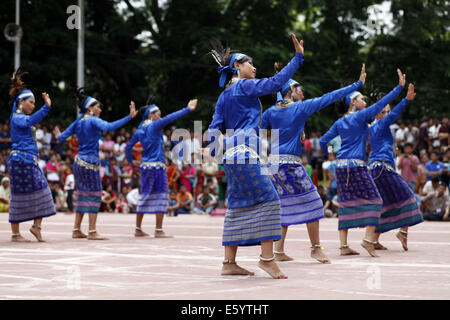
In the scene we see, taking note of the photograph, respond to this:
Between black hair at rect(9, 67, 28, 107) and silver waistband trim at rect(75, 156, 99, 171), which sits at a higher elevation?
black hair at rect(9, 67, 28, 107)

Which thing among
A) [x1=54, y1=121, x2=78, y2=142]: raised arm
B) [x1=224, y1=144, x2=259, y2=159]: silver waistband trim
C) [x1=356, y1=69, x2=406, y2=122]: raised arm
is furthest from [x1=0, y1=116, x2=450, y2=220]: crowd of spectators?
[x1=224, y1=144, x2=259, y2=159]: silver waistband trim

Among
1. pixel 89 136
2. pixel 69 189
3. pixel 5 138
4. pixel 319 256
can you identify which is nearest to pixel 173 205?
pixel 69 189

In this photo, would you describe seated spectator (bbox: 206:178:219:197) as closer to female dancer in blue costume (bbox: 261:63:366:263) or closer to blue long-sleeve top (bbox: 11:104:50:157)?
blue long-sleeve top (bbox: 11:104:50:157)

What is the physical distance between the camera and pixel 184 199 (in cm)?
1916

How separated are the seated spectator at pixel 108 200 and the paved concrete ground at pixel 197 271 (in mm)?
8404

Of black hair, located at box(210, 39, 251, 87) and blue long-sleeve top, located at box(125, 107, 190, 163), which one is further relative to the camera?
blue long-sleeve top, located at box(125, 107, 190, 163)

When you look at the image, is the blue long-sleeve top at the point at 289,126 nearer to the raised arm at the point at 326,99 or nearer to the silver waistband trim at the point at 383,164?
the raised arm at the point at 326,99

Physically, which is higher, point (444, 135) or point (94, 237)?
point (444, 135)

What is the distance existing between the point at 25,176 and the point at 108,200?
9.36 meters

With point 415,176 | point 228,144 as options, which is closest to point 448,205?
point 415,176

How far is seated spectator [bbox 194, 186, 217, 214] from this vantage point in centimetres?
1901

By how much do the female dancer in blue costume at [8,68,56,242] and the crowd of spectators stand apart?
23.5ft

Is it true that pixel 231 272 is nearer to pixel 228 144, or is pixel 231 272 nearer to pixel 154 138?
pixel 228 144

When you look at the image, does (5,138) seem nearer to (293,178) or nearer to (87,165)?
(87,165)
